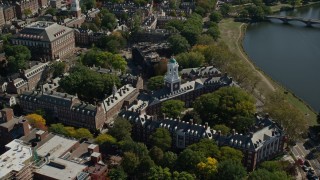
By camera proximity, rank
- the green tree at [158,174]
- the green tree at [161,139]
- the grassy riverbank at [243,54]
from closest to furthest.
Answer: the green tree at [158,174], the green tree at [161,139], the grassy riverbank at [243,54]

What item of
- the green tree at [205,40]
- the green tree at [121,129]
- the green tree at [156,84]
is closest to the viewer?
the green tree at [121,129]

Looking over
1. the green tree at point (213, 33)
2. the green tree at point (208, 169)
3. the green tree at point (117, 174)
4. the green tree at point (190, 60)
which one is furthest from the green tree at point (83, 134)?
the green tree at point (213, 33)

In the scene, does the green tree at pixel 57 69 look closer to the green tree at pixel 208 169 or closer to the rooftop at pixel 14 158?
the rooftop at pixel 14 158

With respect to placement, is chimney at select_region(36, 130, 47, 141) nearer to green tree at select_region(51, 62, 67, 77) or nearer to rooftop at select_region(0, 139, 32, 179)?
rooftop at select_region(0, 139, 32, 179)

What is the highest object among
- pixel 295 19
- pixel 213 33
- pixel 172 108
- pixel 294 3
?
pixel 294 3

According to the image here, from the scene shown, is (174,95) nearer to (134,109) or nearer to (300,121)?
(134,109)

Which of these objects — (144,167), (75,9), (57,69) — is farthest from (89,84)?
(75,9)

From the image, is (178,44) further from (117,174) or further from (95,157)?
(117,174)
